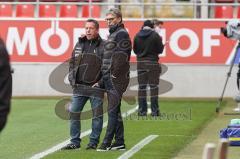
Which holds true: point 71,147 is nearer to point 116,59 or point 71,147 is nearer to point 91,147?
point 91,147

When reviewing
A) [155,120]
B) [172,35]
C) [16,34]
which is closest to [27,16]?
[16,34]

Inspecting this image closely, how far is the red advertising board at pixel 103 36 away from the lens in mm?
26750

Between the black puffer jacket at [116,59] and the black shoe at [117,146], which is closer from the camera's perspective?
the black puffer jacket at [116,59]

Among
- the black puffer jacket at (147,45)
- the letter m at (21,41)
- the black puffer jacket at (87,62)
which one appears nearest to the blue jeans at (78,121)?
the black puffer jacket at (87,62)

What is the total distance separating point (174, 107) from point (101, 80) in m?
9.22

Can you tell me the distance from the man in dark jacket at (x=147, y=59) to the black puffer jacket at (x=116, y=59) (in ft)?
20.9

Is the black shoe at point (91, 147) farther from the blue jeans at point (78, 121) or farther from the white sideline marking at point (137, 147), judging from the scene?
the white sideline marking at point (137, 147)

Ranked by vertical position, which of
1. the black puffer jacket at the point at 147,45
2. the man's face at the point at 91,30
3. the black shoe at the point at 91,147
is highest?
the man's face at the point at 91,30

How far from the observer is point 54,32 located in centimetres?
2730

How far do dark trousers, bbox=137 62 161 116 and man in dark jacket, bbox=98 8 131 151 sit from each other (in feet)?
20.6

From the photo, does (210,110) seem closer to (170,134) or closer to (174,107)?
(174,107)

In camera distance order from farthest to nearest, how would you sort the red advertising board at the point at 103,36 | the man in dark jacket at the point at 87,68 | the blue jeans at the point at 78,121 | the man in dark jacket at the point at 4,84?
1. the red advertising board at the point at 103,36
2. the blue jeans at the point at 78,121
3. the man in dark jacket at the point at 87,68
4. the man in dark jacket at the point at 4,84

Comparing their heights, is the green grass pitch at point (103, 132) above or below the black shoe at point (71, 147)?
below

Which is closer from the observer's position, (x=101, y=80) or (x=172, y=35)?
(x=101, y=80)
